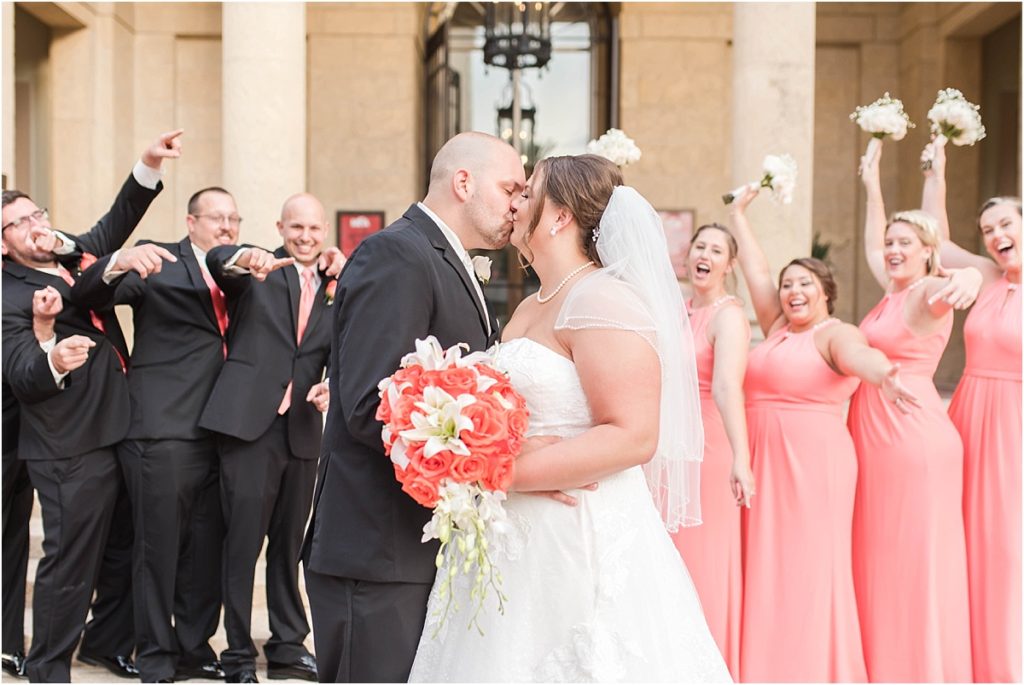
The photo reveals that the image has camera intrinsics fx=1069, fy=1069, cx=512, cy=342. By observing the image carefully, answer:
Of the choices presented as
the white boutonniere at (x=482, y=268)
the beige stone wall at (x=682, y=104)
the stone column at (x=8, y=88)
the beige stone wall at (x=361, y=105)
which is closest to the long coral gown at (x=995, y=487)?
the white boutonniere at (x=482, y=268)

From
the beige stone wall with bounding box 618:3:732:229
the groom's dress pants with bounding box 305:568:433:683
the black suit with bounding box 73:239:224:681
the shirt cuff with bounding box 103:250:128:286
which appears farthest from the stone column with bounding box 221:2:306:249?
the groom's dress pants with bounding box 305:568:433:683

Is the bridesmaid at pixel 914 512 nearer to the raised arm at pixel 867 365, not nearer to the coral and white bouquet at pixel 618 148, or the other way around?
the raised arm at pixel 867 365

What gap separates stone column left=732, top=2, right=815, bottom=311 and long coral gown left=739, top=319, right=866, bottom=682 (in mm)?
3908

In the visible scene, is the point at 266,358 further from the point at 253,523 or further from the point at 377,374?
the point at 377,374

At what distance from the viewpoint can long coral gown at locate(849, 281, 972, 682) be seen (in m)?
5.36

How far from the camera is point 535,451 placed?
2.89 m

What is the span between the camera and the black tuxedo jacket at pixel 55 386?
16.4 feet

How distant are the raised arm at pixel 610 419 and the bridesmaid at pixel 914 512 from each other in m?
2.94

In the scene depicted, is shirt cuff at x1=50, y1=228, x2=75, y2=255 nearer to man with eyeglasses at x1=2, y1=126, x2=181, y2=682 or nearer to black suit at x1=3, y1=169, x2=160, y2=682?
man with eyeglasses at x1=2, y1=126, x2=181, y2=682

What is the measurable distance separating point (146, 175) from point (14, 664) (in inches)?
104

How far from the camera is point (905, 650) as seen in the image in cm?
536

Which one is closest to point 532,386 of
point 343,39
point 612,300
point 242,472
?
point 612,300

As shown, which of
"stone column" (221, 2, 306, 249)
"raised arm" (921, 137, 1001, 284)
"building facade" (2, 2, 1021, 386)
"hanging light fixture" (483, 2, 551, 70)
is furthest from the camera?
"building facade" (2, 2, 1021, 386)

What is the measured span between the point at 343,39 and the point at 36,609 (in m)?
9.61
